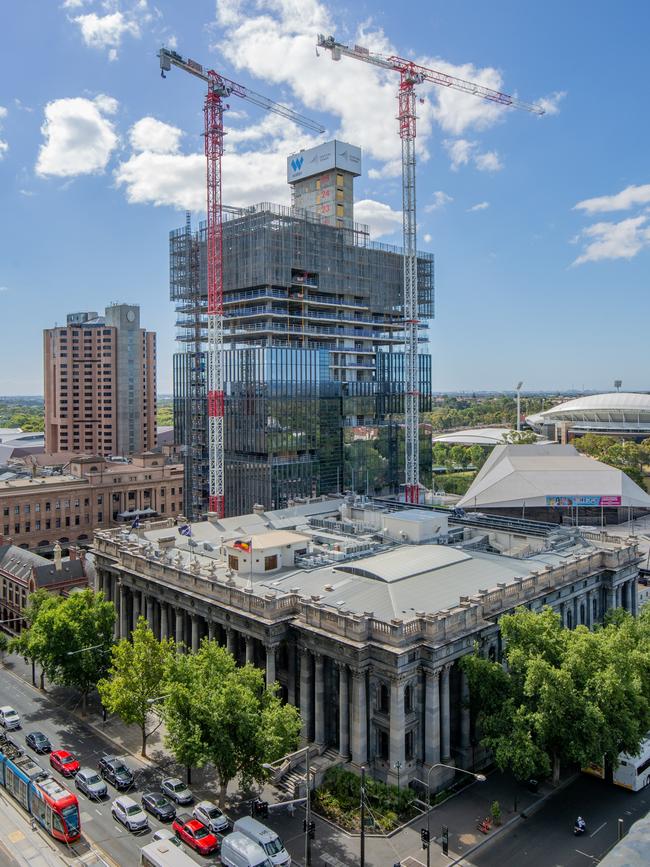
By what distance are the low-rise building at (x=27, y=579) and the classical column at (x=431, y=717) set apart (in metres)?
61.4

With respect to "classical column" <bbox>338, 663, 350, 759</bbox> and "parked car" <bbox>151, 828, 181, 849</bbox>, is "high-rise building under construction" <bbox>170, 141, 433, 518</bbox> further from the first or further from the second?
"parked car" <bbox>151, 828, 181, 849</bbox>

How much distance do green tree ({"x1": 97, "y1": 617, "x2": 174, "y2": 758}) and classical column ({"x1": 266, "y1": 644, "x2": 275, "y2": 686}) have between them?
28.5 ft

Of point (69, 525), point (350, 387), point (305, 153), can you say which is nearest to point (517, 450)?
point (350, 387)

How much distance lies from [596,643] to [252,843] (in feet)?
99.6

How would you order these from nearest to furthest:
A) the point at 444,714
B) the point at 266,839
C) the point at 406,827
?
the point at 266,839
the point at 406,827
the point at 444,714

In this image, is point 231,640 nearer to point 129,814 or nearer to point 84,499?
point 129,814

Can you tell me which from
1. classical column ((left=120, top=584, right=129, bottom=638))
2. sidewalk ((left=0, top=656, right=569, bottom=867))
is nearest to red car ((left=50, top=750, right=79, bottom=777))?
sidewalk ((left=0, top=656, right=569, bottom=867))

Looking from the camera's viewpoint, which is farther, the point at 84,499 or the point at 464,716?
the point at 84,499

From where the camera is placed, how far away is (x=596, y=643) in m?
56.3

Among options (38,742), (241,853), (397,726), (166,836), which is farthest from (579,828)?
(38,742)

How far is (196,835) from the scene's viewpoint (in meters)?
50.8

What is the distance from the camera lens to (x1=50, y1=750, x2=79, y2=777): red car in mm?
61659

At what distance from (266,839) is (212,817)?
6822 mm

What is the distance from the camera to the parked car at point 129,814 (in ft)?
174
